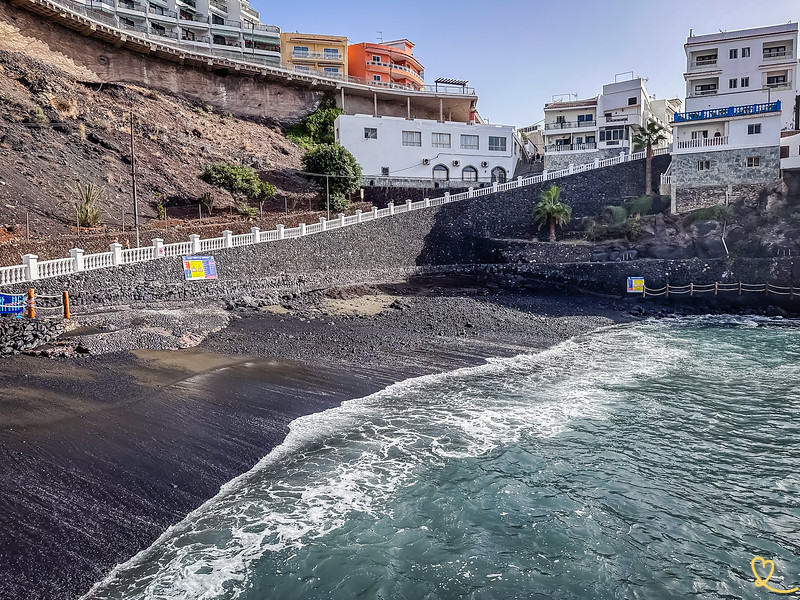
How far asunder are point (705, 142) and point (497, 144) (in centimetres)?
1702

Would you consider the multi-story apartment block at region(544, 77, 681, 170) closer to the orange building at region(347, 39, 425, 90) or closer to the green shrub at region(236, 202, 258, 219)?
the orange building at region(347, 39, 425, 90)

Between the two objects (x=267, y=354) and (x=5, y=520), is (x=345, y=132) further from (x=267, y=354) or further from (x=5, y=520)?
(x=5, y=520)

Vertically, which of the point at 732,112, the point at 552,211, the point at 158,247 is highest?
the point at 732,112

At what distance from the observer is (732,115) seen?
3450cm

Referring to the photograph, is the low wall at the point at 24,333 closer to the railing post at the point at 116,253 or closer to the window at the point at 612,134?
the railing post at the point at 116,253

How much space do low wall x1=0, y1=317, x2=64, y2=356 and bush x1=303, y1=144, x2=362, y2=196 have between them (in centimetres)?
2305

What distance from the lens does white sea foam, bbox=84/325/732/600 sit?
684 cm

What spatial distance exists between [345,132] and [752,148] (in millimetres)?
30123

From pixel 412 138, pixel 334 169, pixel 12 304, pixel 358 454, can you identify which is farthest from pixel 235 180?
pixel 358 454

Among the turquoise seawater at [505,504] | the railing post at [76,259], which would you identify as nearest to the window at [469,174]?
the railing post at [76,259]

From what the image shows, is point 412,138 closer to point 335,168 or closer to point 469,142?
point 469,142

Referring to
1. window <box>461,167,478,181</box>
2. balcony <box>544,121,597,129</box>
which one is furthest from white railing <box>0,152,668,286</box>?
balcony <box>544,121,597,129</box>

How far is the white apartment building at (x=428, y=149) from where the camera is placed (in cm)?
4475

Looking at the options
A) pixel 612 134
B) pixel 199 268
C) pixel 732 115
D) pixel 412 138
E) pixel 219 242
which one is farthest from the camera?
pixel 612 134
